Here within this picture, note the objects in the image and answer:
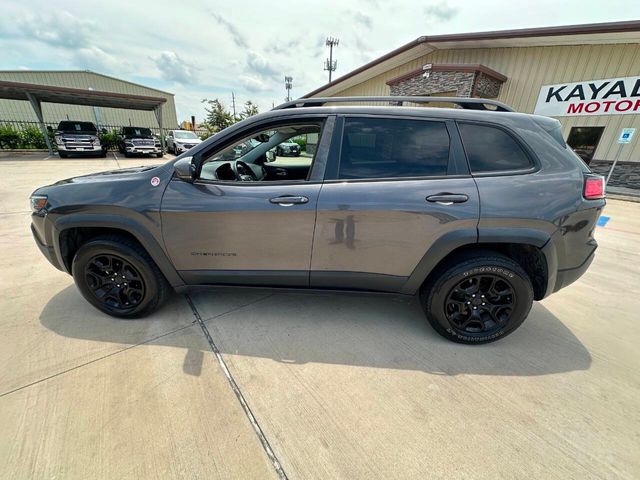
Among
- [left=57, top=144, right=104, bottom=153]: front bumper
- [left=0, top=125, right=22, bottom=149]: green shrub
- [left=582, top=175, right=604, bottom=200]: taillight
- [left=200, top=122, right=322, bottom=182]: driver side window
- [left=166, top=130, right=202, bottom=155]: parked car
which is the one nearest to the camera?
[left=582, top=175, right=604, bottom=200]: taillight

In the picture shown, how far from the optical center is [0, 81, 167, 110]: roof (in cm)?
1400

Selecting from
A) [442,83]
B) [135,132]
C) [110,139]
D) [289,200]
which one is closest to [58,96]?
[110,139]

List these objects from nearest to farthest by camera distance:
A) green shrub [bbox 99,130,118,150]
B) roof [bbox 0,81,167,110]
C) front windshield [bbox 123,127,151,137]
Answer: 1. roof [bbox 0,81,167,110]
2. front windshield [bbox 123,127,151,137]
3. green shrub [bbox 99,130,118,150]

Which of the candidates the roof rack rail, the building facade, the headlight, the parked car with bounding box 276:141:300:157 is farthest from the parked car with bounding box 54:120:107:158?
the roof rack rail

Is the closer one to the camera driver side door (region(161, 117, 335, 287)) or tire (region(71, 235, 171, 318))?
driver side door (region(161, 117, 335, 287))

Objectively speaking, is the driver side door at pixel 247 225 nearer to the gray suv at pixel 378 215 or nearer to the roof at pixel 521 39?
the gray suv at pixel 378 215

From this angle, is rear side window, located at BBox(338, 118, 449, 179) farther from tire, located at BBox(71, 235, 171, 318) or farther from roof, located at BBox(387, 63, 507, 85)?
roof, located at BBox(387, 63, 507, 85)

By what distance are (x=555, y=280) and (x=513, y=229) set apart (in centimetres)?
58

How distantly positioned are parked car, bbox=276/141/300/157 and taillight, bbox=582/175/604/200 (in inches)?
103

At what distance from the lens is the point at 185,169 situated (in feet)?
6.91

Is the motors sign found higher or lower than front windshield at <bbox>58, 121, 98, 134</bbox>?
higher

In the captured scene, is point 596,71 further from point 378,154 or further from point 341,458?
point 341,458

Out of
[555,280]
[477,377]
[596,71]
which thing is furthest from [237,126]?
[596,71]

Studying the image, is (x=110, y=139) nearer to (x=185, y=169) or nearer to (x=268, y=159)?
(x=268, y=159)
